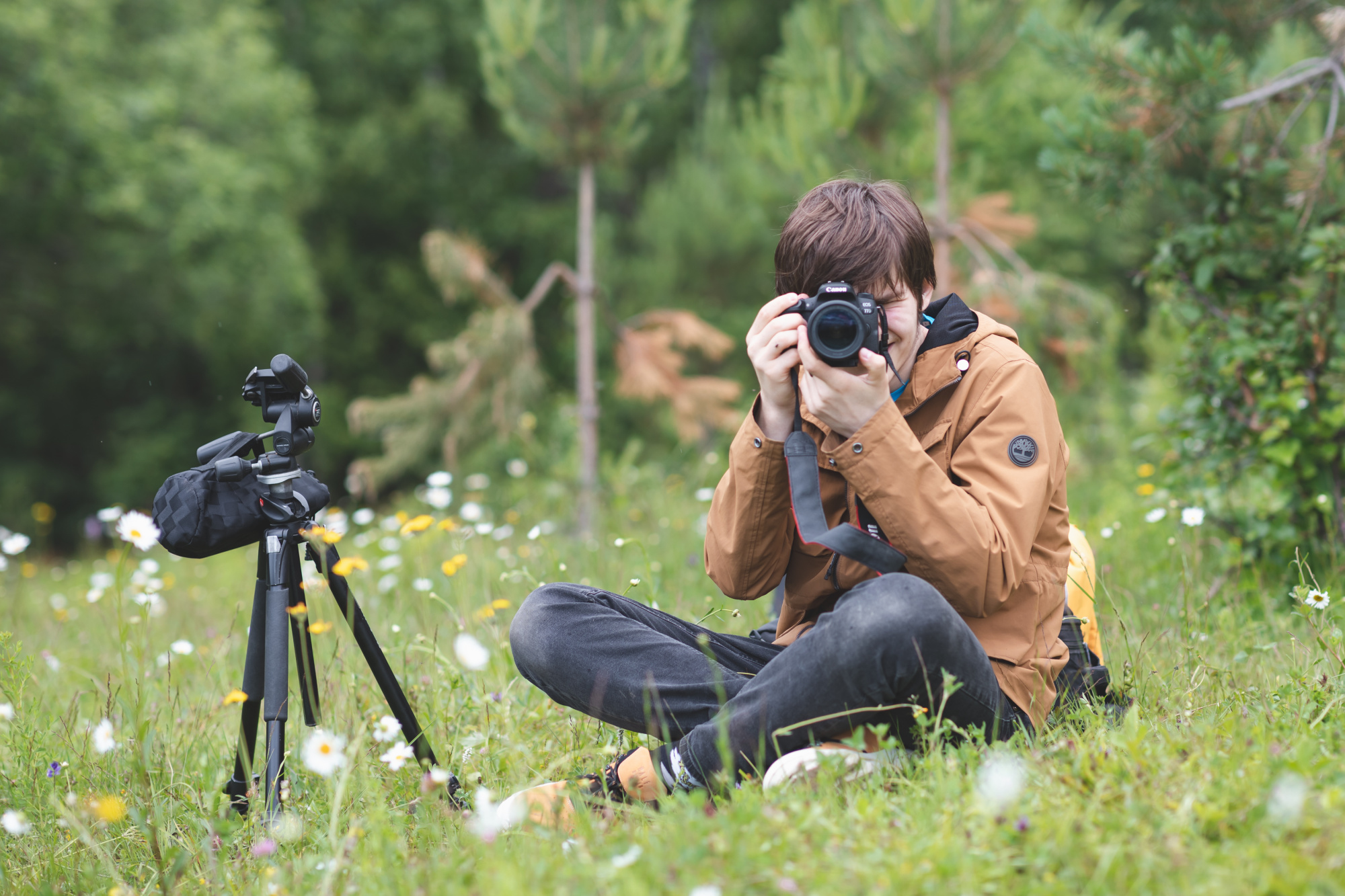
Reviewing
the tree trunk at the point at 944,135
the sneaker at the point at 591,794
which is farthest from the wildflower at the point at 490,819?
the tree trunk at the point at 944,135

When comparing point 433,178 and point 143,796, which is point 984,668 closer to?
point 143,796

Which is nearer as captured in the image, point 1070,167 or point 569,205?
point 1070,167

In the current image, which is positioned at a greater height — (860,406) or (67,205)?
(67,205)

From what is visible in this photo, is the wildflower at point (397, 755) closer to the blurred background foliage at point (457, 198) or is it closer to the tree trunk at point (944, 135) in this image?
the blurred background foliage at point (457, 198)

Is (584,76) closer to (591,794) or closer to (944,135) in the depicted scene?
(944,135)

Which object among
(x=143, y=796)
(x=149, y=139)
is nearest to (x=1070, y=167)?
(x=143, y=796)

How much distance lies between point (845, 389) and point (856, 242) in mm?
317

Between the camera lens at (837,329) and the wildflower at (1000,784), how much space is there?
701 millimetres

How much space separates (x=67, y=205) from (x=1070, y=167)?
1008 cm

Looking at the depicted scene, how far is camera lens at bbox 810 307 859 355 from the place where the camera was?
1.74 meters

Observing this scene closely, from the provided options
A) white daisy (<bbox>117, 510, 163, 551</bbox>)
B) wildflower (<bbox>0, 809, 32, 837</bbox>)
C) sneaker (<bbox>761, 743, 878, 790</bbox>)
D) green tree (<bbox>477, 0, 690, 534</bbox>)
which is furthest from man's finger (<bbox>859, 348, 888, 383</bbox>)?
green tree (<bbox>477, 0, 690, 534</bbox>)

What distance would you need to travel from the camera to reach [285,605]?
1.87m

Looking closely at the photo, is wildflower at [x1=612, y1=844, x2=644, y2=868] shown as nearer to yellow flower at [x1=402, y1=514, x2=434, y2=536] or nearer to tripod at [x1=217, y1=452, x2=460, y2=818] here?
tripod at [x1=217, y1=452, x2=460, y2=818]

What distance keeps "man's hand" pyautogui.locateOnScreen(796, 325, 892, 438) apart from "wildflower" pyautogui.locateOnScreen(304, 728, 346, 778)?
94 centimetres
